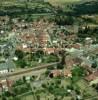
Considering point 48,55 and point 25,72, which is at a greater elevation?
point 48,55

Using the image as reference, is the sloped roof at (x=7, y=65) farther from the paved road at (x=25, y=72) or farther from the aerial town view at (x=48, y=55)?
the paved road at (x=25, y=72)

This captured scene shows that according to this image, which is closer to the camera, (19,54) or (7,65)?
(7,65)

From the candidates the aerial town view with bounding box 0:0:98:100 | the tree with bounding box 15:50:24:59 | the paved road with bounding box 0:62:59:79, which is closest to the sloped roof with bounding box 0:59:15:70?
the aerial town view with bounding box 0:0:98:100

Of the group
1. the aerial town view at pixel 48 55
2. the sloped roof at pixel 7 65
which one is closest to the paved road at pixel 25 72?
the aerial town view at pixel 48 55

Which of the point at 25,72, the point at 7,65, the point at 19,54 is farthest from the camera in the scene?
the point at 19,54

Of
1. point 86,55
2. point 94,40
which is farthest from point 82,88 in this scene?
point 94,40

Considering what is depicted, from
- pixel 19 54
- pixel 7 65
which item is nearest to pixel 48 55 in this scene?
pixel 19 54

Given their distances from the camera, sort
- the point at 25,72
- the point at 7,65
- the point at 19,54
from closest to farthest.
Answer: the point at 25,72
the point at 7,65
the point at 19,54

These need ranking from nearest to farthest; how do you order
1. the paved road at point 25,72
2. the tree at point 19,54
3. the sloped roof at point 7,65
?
the paved road at point 25,72 → the sloped roof at point 7,65 → the tree at point 19,54

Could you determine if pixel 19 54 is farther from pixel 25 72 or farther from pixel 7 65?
pixel 25 72

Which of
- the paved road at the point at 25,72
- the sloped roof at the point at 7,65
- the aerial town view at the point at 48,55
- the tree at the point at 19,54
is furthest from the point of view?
the tree at the point at 19,54
